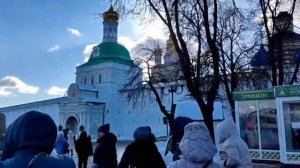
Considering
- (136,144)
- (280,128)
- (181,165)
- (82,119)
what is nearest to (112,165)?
(136,144)

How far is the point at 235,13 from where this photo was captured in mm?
13516

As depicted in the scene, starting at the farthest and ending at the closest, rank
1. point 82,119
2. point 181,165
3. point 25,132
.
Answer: point 82,119
point 181,165
point 25,132

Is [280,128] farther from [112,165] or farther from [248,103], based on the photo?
[112,165]

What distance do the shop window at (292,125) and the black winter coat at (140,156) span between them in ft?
32.0

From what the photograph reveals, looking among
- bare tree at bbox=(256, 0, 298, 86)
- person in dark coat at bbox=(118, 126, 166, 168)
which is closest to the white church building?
bare tree at bbox=(256, 0, 298, 86)

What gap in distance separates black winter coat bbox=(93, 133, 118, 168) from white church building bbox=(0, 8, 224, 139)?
158ft

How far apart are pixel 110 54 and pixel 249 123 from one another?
2075 inches

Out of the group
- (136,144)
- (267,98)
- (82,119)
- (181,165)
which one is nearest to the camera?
(181,165)

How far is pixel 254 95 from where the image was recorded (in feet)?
47.9

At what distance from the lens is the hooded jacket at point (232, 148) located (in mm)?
3634

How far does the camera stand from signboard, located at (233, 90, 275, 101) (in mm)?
14298

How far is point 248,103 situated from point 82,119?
154ft

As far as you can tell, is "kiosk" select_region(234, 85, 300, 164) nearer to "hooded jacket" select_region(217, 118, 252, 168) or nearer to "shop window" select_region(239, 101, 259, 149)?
"shop window" select_region(239, 101, 259, 149)

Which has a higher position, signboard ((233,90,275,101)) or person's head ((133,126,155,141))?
signboard ((233,90,275,101))
